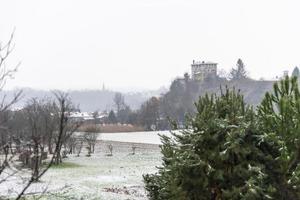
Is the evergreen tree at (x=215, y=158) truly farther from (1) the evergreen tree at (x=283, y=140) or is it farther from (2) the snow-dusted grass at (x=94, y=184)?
(2) the snow-dusted grass at (x=94, y=184)

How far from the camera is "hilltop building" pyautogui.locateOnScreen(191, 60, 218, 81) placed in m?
134

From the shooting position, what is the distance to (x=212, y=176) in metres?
9.55

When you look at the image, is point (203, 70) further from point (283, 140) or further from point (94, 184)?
point (283, 140)

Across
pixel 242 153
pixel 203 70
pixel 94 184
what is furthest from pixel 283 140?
pixel 203 70

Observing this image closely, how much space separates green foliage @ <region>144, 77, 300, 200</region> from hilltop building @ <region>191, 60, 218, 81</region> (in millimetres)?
122471

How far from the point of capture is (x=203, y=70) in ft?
470

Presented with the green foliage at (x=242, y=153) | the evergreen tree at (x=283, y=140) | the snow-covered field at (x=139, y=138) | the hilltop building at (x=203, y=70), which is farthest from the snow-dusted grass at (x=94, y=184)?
the hilltop building at (x=203, y=70)

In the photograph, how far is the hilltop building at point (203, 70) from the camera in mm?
134125

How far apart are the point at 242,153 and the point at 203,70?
135 m

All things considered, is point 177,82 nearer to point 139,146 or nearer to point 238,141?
point 139,146

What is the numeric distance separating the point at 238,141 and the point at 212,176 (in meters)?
0.91

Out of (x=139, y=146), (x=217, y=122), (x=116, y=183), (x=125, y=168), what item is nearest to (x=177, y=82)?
(x=139, y=146)

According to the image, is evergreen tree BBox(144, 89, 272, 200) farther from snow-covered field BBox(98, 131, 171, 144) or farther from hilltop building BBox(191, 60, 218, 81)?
hilltop building BBox(191, 60, 218, 81)

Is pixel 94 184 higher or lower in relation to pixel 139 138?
lower
